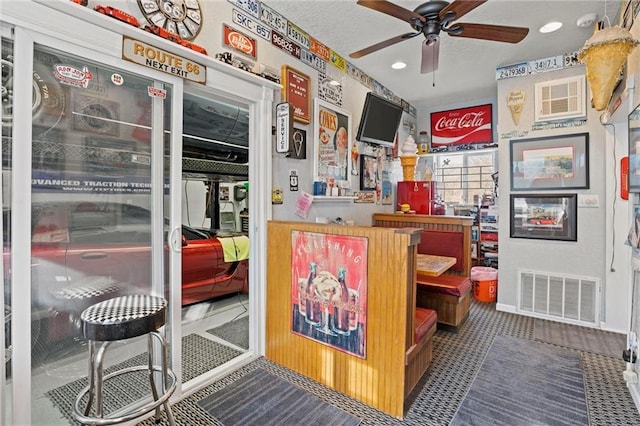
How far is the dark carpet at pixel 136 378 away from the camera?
1798 millimetres

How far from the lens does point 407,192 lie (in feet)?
15.8

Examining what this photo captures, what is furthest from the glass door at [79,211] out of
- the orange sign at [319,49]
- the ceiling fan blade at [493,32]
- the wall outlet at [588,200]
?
the wall outlet at [588,200]

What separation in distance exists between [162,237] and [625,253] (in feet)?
14.4

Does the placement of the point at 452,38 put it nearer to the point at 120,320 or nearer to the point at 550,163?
the point at 550,163

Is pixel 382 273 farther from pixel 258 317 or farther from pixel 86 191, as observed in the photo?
pixel 86 191

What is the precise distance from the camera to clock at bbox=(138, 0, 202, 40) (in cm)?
199

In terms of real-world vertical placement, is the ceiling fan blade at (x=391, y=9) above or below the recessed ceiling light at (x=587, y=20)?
below

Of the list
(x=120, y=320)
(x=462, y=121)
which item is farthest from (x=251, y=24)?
(x=462, y=121)

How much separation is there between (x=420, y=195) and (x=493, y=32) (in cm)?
257

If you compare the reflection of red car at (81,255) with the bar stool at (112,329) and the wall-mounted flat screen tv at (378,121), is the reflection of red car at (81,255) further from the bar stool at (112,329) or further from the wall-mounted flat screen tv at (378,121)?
the wall-mounted flat screen tv at (378,121)

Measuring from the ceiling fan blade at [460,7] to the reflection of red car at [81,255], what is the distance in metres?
2.44

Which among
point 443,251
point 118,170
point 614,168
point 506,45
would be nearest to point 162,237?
point 118,170

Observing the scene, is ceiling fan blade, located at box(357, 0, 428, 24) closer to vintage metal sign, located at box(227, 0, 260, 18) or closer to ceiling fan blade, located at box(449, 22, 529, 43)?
ceiling fan blade, located at box(449, 22, 529, 43)

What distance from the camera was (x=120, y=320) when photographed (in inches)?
55.4
